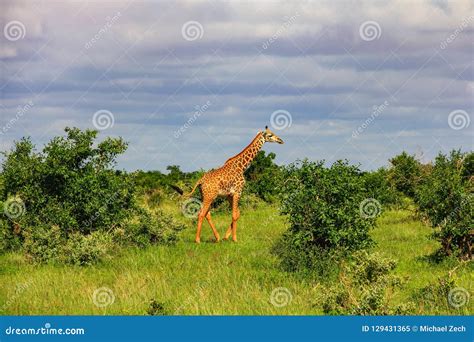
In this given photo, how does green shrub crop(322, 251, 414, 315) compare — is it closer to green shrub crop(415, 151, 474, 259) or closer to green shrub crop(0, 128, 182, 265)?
green shrub crop(415, 151, 474, 259)

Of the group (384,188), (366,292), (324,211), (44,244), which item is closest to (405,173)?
(384,188)

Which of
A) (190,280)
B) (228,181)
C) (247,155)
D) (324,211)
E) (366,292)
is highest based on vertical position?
(247,155)

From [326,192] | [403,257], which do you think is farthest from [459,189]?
[326,192]

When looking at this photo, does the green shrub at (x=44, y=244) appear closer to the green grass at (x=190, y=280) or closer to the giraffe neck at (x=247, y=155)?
the green grass at (x=190, y=280)

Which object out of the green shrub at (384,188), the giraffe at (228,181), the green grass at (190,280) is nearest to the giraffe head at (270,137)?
the giraffe at (228,181)

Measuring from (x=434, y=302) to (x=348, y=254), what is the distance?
3.42 meters

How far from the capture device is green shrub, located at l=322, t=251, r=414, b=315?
11.0 meters

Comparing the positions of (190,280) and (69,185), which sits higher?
(69,185)

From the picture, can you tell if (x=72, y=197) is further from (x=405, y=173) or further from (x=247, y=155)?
(x=405, y=173)

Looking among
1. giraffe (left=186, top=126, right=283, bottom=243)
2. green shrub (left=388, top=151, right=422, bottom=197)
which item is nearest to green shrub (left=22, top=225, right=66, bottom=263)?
giraffe (left=186, top=126, right=283, bottom=243)

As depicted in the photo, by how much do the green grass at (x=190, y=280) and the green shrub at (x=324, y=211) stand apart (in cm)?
88

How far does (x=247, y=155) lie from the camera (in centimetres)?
2117

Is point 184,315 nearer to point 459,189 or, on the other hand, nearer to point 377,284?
point 377,284

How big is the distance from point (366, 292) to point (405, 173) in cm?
1749
